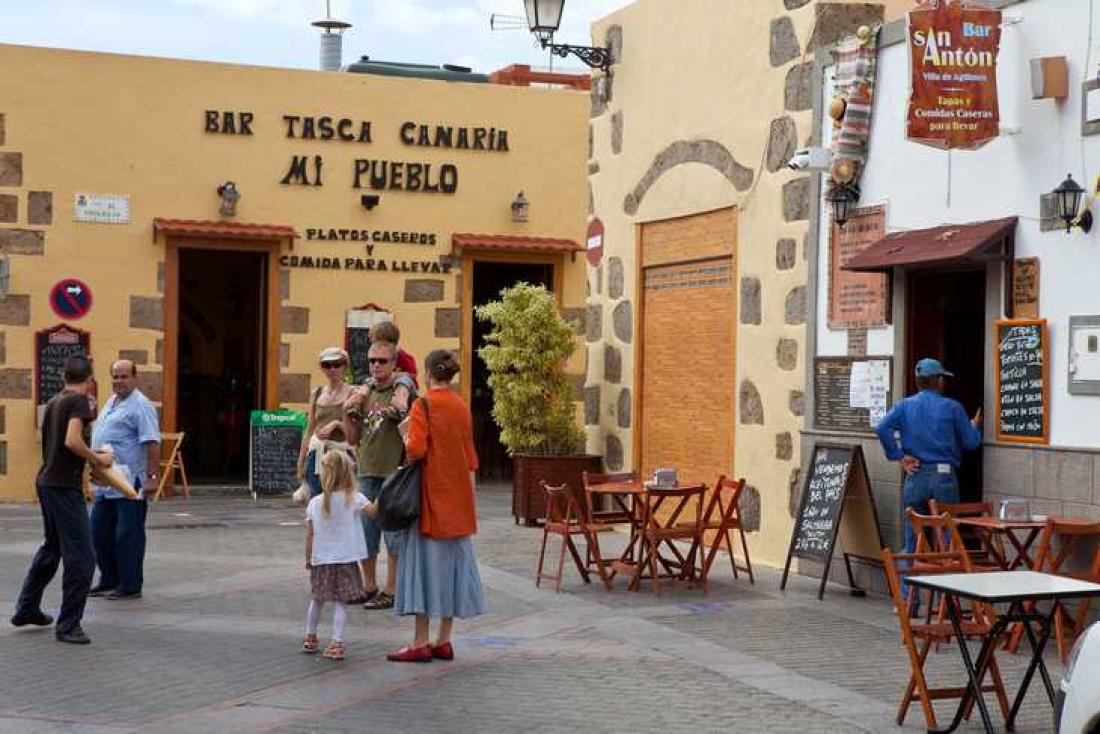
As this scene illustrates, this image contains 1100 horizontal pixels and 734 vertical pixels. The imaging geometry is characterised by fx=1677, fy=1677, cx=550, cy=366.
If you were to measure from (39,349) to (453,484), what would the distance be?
10.8 m

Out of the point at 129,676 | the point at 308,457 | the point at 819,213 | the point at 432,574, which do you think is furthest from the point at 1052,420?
the point at 129,676

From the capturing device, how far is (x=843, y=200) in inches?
468

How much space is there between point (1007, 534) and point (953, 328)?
96.1 inches

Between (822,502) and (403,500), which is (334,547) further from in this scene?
(822,502)

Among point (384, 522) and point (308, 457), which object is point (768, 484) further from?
point (384, 522)

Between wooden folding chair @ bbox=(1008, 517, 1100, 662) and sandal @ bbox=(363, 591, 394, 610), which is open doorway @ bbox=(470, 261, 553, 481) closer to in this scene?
sandal @ bbox=(363, 591, 394, 610)

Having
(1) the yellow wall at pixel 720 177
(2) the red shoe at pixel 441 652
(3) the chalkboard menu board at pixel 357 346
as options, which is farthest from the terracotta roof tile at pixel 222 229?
(2) the red shoe at pixel 441 652

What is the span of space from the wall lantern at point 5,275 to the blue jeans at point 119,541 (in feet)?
25.3

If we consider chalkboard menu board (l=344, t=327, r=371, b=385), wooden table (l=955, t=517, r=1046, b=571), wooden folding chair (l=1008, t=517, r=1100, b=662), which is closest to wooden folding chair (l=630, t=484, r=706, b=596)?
wooden table (l=955, t=517, r=1046, b=571)

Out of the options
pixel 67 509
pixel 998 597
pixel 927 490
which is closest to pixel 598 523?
pixel 927 490

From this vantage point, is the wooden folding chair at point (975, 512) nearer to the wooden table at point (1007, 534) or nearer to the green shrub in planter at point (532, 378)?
the wooden table at point (1007, 534)

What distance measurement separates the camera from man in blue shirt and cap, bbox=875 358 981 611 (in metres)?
10.4

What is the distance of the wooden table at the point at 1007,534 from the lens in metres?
9.30

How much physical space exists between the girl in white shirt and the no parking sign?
1020cm
